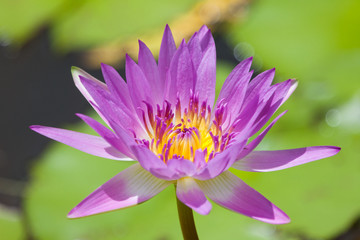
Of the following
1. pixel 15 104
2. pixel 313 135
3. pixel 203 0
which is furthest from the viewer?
pixel 203 0

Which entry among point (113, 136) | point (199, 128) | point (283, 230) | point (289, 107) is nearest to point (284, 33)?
point (289, 107)


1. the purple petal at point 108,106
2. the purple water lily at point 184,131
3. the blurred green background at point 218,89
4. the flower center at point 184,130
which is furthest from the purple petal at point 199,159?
the blurred green background at point 218,89

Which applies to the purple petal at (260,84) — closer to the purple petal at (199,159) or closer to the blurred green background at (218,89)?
the purple petal at (199,159)

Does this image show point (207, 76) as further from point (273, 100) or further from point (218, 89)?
point (218, 89)

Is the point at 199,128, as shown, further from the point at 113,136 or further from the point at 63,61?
the point at 63,61

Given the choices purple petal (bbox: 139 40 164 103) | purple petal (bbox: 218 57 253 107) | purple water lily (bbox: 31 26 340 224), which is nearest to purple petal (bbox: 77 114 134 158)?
purple water lily (bbox: 31 26 340 224)

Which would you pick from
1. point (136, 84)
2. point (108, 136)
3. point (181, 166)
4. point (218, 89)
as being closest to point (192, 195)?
point (181, 166)

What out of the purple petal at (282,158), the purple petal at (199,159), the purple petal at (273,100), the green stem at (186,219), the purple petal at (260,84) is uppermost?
the purple petal at (260,84)
